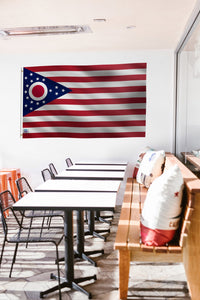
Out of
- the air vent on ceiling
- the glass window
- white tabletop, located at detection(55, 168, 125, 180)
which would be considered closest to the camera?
white tabletop, located at detection(55, 168, 125, 180)

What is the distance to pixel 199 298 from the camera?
2566 mm

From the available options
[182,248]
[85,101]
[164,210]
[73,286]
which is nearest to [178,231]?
[182,248]

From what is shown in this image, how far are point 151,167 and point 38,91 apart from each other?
3118 millimetres

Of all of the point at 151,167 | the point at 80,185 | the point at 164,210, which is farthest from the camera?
the point at 151,167

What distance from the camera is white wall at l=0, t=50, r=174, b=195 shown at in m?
6.21

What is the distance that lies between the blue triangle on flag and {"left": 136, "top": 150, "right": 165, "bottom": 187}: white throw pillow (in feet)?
8.51

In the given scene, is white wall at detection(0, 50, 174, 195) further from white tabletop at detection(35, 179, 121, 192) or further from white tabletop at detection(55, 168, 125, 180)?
white tabletop at detection(35, 179, 121, 192)

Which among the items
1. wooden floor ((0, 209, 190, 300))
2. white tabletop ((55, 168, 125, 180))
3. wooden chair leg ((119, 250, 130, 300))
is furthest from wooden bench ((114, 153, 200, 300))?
white tabletop ((55, 168, 125, 180))

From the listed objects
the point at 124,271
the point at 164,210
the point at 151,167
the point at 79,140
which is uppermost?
the point at 79,140

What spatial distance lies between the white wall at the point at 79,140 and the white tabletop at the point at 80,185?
2.45 meters

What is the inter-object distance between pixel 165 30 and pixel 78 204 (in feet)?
11.0

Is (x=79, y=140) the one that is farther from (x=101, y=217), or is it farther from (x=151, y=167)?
(x=151, y=167)

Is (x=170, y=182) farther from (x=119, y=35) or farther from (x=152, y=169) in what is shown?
(x=119, y=35)

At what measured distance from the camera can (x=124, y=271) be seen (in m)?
2.74
